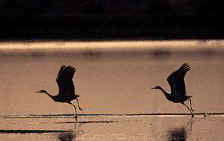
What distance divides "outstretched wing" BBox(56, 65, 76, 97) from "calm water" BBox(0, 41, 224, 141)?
10.6 inches

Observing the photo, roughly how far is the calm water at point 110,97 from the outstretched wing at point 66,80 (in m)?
0.27

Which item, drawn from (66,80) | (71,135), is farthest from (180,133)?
(66,80)

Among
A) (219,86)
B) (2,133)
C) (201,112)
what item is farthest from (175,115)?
(219,86)

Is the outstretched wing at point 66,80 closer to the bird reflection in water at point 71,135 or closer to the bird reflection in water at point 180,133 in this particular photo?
the bird reflection in water at point 71,135

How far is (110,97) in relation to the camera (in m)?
14.0

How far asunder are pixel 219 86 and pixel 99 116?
4.14 metres

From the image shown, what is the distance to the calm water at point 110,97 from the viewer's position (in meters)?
10.4

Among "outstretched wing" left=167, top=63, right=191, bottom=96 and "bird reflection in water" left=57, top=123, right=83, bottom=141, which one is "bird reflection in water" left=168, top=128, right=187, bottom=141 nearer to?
"bird reflection in water" left=57, top=123, right=83, bottom=141

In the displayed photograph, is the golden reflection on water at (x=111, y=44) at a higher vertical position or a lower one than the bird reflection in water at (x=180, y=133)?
higher

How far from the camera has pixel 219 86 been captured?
15430 millimetres
